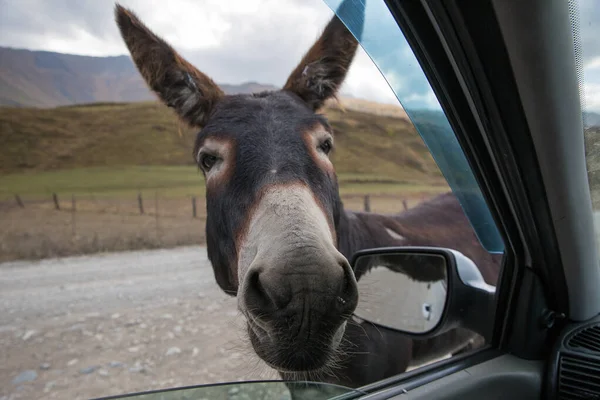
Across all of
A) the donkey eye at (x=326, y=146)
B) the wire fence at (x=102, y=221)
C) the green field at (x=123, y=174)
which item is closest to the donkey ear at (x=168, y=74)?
the green field at (x=123, y=174)

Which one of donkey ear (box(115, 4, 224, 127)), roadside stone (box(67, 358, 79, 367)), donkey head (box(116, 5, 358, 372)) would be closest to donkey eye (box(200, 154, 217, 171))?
donkey head (box(116, 5, 358, 372))

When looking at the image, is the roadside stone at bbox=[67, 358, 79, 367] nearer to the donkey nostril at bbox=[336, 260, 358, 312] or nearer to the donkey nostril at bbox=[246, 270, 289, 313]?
the donkey nostril at bbox=[246, 270, 289, 313]

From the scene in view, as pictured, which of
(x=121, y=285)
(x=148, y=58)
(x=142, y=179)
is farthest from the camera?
(x=142, y=179)

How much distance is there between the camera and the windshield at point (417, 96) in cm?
98

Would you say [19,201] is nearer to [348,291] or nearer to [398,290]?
[398,290]

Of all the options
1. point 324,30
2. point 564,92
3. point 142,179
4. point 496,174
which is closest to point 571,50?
point 564,92

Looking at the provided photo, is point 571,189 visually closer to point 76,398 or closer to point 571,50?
point 571,50

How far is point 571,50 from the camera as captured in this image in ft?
2.83

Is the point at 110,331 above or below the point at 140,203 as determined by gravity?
below

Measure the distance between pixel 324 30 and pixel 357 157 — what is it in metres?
2.26

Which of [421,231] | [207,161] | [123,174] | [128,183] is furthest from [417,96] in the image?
[128,183]

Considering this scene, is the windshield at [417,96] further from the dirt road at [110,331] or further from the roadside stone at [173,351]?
the roadside stone at [173,351]

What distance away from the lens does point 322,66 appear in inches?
88.3

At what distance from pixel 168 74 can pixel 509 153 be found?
1.83 meters
